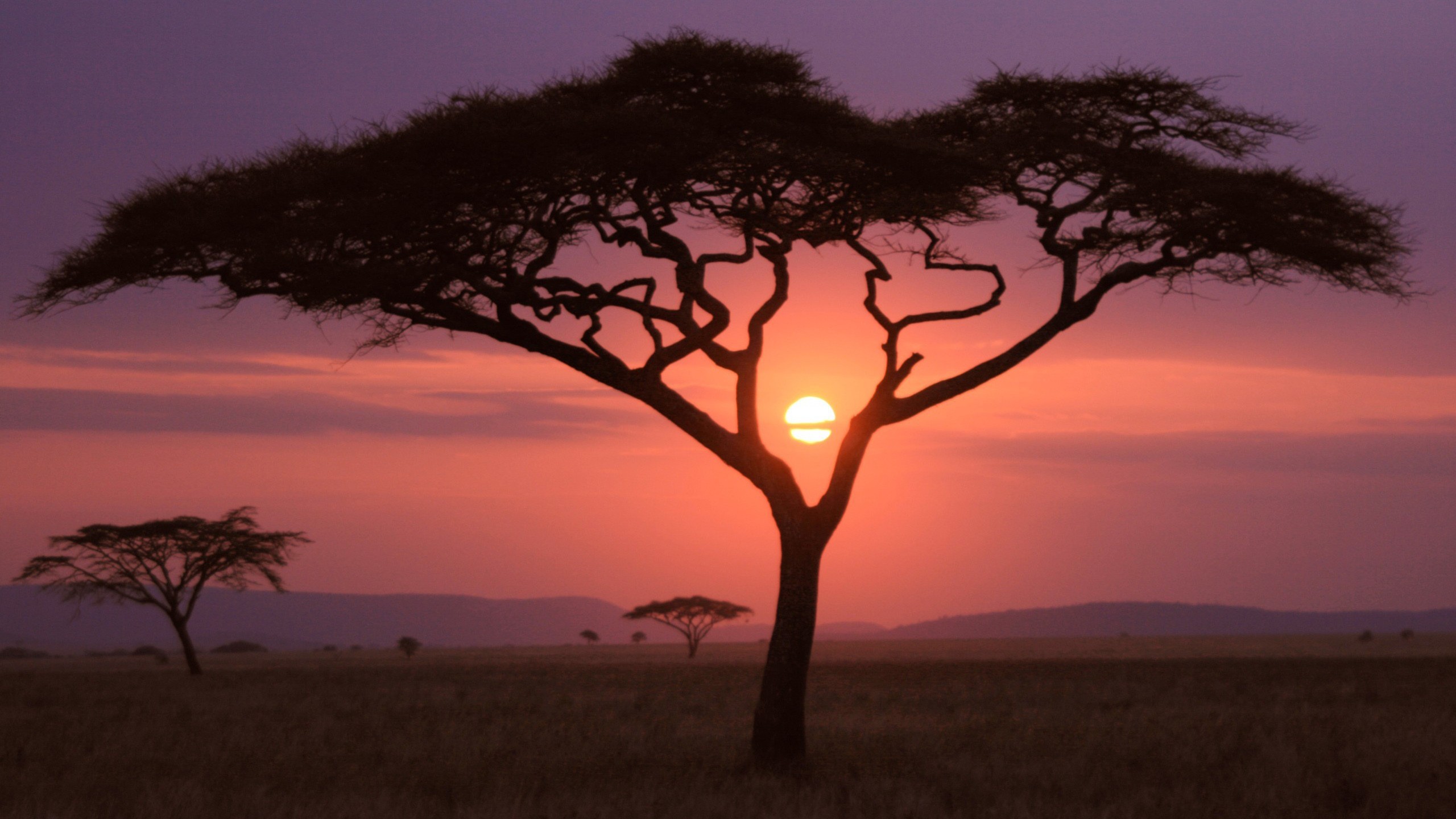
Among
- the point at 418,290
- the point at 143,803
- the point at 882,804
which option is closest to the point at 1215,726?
the point at 882,804

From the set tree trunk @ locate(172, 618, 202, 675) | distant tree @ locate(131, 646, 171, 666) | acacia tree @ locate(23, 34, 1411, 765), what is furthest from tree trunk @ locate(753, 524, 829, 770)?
distant tree @ locate(131, 646, 171, 666)

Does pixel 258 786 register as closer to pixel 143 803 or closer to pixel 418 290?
pixel 143 803

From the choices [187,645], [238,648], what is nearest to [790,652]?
[187,645]

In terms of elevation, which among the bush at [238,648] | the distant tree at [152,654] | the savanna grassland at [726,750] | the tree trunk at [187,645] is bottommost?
the bush at [238,648]

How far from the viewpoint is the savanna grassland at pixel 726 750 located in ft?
40.5

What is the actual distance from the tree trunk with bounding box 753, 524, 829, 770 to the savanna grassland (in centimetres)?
44

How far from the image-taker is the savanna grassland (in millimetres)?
12344

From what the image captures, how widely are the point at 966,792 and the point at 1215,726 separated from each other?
8.09m

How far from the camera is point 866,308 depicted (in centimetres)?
1639

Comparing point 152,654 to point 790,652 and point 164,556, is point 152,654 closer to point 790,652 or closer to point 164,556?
point 164,556

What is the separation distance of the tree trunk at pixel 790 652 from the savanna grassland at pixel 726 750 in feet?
1.43

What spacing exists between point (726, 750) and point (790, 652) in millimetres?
2864

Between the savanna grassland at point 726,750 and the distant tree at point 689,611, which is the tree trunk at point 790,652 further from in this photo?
the distant tree at point 689,611

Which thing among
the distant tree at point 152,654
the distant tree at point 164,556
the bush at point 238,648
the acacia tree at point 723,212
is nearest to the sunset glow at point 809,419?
the acacia tree at point 723,212
